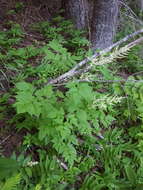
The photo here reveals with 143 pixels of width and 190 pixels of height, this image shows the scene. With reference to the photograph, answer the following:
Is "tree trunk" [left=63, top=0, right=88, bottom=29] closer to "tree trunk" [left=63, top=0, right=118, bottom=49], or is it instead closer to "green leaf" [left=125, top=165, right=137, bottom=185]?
"tree trunk" [left=63, top=0, right=118, bottom=49]

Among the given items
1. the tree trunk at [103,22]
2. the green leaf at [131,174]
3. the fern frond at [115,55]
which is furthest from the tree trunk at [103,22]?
the green leaf at [131,174]

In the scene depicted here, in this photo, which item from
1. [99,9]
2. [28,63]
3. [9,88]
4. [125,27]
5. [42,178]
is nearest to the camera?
[42,178]

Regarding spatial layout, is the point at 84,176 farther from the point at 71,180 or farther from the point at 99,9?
the point at 99,9

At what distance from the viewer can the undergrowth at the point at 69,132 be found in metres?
2.32

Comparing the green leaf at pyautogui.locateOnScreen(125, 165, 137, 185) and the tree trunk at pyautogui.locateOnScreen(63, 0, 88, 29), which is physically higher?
the tree trunk at pyautogui.locateOnScreen(63, 0, 88, 29)

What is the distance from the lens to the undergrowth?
2.32 metres

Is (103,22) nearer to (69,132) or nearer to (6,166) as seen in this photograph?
(69,132)

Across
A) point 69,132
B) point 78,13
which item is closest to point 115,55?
point 69,132

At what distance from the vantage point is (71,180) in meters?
2.42

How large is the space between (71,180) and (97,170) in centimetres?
48

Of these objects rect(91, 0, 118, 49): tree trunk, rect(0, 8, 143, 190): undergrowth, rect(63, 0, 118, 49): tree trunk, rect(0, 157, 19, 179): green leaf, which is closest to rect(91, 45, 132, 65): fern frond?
rect(0, 8, 143, 190): undergrowth

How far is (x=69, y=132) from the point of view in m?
2.35

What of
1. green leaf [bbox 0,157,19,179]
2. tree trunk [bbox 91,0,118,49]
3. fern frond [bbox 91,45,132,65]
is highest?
tree trunk [bbox 91,0,118,49]

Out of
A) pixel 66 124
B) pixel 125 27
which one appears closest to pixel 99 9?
pixel 125 27
